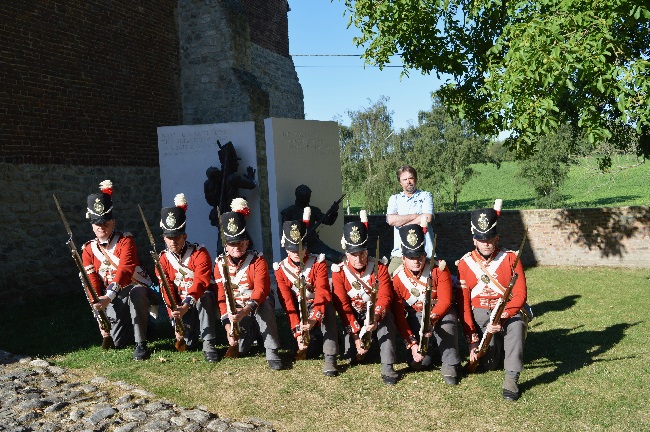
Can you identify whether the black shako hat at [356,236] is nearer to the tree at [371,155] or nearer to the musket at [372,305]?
the musket at [372,305]

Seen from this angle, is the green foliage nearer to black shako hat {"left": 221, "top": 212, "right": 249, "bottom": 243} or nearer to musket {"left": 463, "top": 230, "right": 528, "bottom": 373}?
musket {"left": 463, "top": 230, "right": 528, "bottom": 373}

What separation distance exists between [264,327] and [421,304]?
160cm

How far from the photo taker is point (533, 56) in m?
7.45

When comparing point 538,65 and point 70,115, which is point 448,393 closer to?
point 538,65

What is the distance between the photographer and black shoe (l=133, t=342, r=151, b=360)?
259 inches

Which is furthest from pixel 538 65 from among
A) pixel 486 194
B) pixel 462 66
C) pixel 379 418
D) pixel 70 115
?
pixel 486 194

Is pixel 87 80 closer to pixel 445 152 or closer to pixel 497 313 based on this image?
pixel 497 313

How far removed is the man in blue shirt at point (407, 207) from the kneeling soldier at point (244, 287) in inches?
56.9

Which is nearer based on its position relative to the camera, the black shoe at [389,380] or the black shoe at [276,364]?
the black shoe at [389,380]

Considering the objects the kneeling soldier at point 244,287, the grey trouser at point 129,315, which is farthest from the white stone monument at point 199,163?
the kneeling soldier at point 244,287

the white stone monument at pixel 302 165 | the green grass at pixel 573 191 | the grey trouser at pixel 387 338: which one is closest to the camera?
the grey trouser at pixel 387 338

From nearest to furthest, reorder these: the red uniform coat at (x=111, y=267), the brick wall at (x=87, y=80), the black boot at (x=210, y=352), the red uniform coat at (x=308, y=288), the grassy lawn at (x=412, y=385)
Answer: the grassy lawn at (x=412, y=385) < the red uniform coat at (x=308, y=288) < the black boot at (x=210, y=352) < the red uniform coat at (x=111, y=267) < the brick wall at (x=87, y=80)

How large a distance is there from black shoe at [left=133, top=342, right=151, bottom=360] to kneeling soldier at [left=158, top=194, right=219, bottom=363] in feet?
1.24

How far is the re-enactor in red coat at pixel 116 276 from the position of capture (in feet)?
22.0
